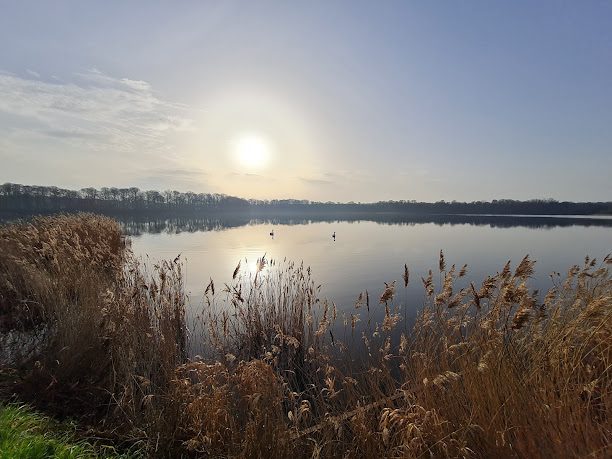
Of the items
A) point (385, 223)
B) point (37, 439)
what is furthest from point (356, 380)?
point (385, 223)

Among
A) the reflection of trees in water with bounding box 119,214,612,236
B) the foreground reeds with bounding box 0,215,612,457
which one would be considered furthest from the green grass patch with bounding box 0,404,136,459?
the reflection of trees in water with bounding box 119,214,612,236

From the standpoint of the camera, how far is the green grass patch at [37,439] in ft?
10.1

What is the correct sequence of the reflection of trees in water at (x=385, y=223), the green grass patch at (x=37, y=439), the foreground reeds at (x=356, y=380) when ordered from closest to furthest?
the foreground reeds at (x=356, y=380) → the green grass patch at (x=37, y=439) → the reflection of trees in water at (x=385, y=223)

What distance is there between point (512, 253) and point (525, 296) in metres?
23.1

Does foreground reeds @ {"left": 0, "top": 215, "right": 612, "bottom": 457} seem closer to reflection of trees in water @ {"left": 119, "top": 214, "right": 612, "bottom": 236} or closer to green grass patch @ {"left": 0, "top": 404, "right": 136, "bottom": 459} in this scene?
green grass patch @ {"left": 0, "top": 404, "right": 136, "bottom": 459}

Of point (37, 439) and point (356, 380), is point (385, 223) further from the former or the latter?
point (37, 439)

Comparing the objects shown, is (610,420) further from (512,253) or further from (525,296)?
(512,253)

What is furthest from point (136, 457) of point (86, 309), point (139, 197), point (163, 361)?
point (139, 197)

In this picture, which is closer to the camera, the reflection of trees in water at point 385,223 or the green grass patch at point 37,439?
the green grass patch at point 37,439

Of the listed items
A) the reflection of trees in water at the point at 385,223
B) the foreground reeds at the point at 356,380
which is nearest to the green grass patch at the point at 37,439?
the foreground reeds at the point at 356,380

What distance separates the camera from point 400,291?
Result: 1294 centimetres

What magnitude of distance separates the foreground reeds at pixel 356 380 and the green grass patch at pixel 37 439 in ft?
1.20

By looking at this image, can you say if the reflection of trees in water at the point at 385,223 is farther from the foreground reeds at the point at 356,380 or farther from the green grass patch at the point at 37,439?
the green grass patch at the point at 37,439

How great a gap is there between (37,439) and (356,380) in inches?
133
